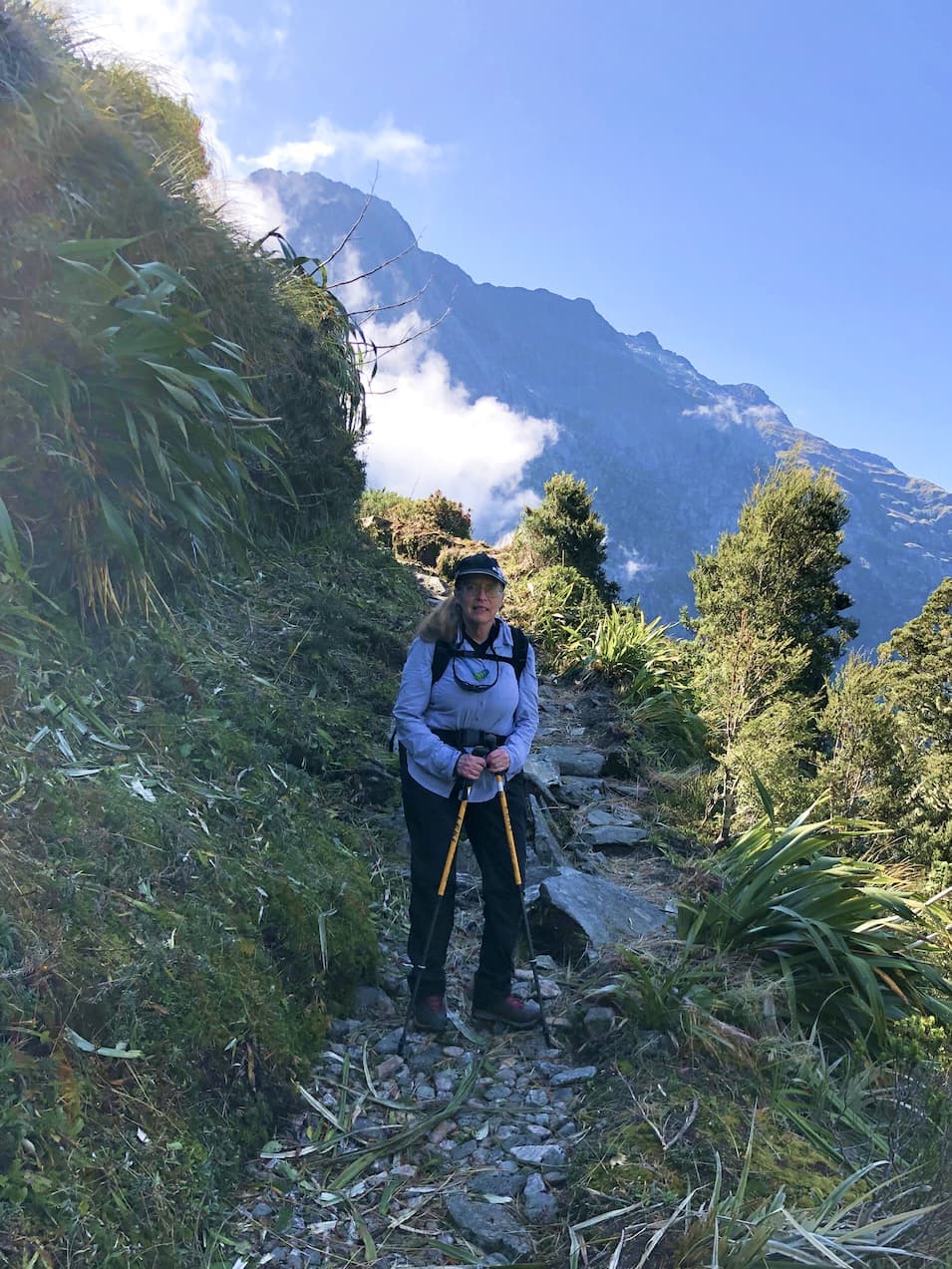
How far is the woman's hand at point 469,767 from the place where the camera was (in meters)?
3.67

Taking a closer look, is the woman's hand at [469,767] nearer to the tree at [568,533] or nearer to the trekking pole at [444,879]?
the trekking pole at [444,879]

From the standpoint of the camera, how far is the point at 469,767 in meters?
3.68

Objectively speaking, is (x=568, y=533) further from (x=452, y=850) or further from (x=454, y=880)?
(x=452, y=850)

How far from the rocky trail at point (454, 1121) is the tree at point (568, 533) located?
12865 millimetres

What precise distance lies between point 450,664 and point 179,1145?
2.13 metres

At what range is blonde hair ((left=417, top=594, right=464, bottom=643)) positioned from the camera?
12.7ft

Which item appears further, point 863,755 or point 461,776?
point 863,755

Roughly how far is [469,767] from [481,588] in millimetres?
824

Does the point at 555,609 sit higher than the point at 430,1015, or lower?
higher

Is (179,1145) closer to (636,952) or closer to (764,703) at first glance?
(636,952)

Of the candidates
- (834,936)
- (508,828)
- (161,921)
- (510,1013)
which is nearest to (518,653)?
(508,828)

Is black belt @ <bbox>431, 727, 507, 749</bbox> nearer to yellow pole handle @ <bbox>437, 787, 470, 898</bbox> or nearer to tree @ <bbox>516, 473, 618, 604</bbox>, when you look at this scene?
yellow pole handle @ <bbox>437, 787, 470, 898</bbox>

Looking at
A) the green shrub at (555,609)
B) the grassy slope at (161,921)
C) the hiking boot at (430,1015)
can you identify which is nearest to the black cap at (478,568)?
the grassy slope at (161,921)

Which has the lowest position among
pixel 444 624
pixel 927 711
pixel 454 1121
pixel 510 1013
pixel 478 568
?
pixel 454 1121
